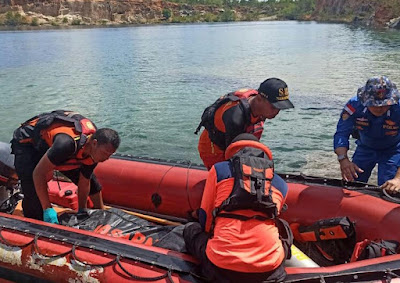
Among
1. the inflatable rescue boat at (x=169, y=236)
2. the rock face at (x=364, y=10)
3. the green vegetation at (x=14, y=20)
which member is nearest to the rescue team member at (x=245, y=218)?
the inflatable rescue boat at (x=169, y=236)

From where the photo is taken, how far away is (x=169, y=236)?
2520mm

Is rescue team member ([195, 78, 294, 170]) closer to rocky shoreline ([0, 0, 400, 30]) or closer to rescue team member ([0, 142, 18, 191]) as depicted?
rescue team member ([0, 142, 18, 191])

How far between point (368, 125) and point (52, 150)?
6.83 feet

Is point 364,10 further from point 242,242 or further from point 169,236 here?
point 242,242

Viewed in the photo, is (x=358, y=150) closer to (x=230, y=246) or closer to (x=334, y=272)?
(x=334, y=272)

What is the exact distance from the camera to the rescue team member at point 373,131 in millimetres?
2703

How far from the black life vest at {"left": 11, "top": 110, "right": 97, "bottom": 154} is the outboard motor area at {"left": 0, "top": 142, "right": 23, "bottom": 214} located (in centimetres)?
42

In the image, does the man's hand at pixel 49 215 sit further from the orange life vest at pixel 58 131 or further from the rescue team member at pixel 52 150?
the orange life vest at pixel 58 131

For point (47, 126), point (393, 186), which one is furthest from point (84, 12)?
point (393, 186)

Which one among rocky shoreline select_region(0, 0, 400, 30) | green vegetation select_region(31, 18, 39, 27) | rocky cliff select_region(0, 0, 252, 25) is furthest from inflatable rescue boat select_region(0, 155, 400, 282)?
rocky cliff select_region(0, 0, 252, 25)

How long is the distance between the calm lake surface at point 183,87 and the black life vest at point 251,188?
11.6ft

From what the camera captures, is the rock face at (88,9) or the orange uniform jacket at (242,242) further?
the rock face at (88,9)

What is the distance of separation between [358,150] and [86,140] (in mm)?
1977

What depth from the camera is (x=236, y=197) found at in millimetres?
1726
